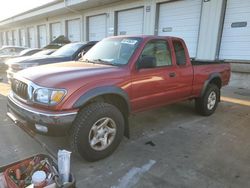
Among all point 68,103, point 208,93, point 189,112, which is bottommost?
point 189,112

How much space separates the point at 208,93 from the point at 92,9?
1287 cm

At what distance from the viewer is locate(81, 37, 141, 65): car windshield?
143 inches

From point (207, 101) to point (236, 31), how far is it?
5.19m

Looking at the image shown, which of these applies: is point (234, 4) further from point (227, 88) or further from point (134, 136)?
point (134, 136)

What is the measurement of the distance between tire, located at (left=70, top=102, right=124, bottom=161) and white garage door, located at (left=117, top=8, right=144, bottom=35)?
1036 cm

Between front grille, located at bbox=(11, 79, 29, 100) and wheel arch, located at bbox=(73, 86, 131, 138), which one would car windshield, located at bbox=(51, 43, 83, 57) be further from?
wheel arch, located at bbox=(73, 86, 131, 138)

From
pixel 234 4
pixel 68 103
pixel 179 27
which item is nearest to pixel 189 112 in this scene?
pixel 68 103

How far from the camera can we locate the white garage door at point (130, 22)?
12.7 metres

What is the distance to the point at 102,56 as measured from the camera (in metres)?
3.94

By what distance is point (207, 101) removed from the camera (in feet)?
16.8

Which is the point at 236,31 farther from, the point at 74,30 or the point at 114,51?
the point at 74,30

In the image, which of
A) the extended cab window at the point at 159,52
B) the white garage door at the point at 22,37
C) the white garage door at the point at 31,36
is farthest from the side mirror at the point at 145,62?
the white garage door at the point at 22,37

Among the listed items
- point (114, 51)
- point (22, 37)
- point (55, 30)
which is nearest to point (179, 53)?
point (114, 51)

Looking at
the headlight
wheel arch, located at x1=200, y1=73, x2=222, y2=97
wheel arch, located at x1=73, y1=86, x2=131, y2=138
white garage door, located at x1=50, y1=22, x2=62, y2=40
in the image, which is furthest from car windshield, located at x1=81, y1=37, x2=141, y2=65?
white garage door, located at x1=50, y1=22, x2=62, y2=40
